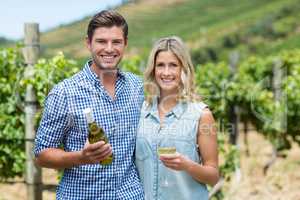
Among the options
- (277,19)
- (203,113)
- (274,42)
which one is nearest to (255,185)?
(203,113)

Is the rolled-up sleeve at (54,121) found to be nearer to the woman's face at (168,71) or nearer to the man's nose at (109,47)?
the man's nose at (109,47)

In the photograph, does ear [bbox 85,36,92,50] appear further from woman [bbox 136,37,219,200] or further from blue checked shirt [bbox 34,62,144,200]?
woman [bbox 136,37,219,200]

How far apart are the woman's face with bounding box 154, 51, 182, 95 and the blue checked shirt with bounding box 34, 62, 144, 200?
0.24 metres

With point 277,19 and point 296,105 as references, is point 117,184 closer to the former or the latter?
point 296,105

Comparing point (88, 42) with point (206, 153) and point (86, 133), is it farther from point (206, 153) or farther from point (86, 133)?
point (206, 153)

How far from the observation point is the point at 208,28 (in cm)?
4734

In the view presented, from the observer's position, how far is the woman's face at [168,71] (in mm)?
3068

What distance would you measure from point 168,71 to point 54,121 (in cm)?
60

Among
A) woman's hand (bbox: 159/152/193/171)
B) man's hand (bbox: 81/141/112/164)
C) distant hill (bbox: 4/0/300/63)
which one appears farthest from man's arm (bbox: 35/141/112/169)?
distant hill (bbox: 4/0/300/63)

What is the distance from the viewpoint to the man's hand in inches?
100

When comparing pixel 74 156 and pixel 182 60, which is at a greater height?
pixel 182 60

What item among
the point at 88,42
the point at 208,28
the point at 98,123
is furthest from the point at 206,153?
the point at 208,28

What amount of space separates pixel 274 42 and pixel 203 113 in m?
36.9

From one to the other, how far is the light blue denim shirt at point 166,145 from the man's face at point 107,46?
35 centimetres
